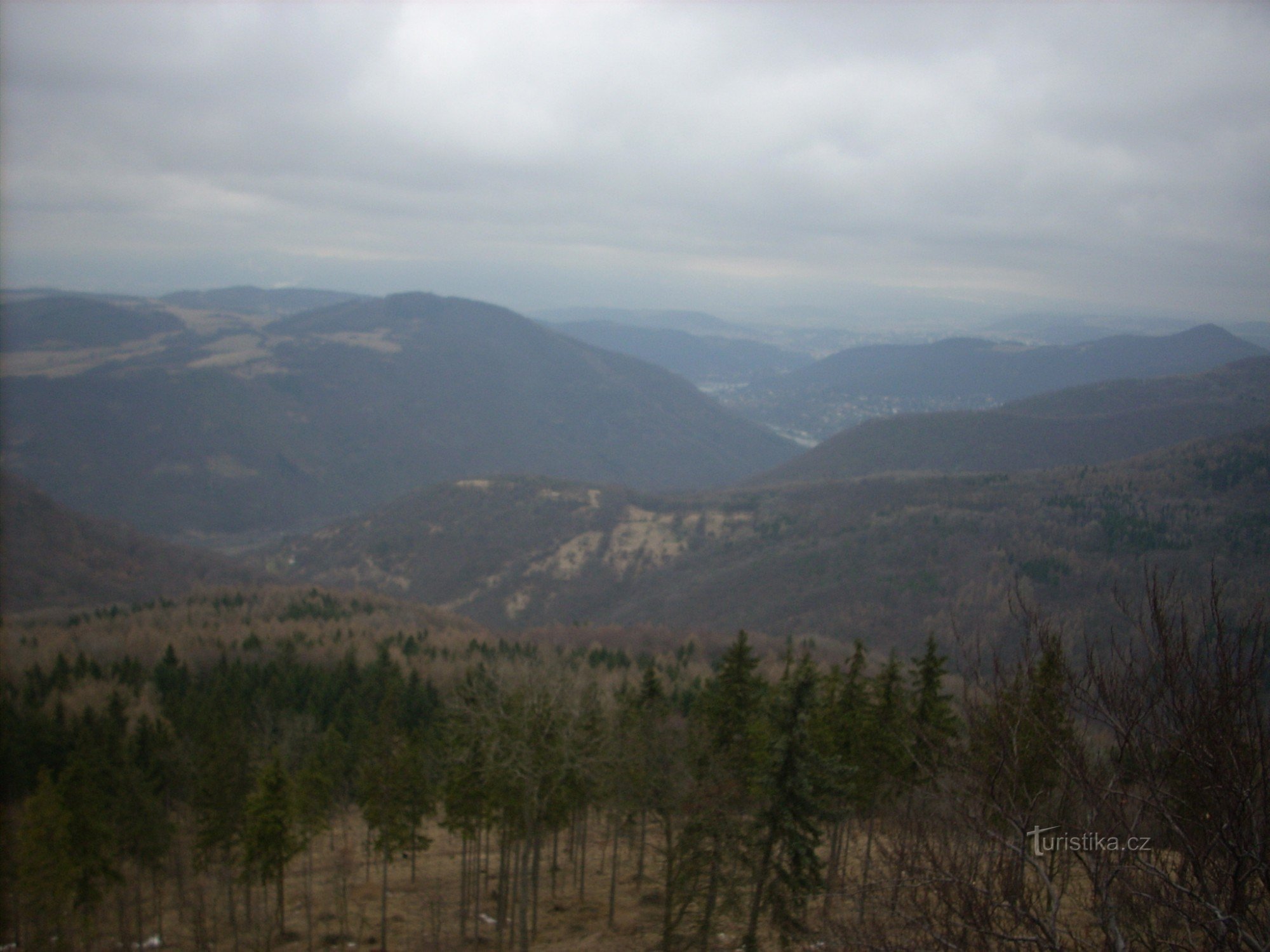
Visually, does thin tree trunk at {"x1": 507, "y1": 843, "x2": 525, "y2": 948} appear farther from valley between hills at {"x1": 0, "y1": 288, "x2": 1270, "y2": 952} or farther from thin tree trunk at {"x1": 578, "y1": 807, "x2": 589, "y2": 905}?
thin tree trunk at {"x1": 578, "y1": 807, "x2": 589, "y2": 905}

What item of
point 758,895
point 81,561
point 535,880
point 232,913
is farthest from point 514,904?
point 81,561

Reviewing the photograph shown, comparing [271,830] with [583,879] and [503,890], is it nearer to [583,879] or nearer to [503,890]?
[503,890]

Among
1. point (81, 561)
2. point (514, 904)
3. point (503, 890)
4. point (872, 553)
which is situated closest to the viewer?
point (514, 904)

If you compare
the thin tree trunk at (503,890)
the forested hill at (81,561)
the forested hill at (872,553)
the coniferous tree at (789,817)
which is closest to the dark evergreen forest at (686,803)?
the coniferous tree at (789,817)

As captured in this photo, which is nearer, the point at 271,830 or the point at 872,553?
the point at 271,830

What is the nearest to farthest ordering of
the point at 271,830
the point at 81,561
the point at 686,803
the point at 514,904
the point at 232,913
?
the point at 686,803 → the point at 271,830 → the point at 514,904 → the point at 232,913 → the point at 81,561

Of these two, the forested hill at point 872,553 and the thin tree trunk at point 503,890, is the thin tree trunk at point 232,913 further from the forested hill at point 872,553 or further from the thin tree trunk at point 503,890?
the forested hill at point 872,553
